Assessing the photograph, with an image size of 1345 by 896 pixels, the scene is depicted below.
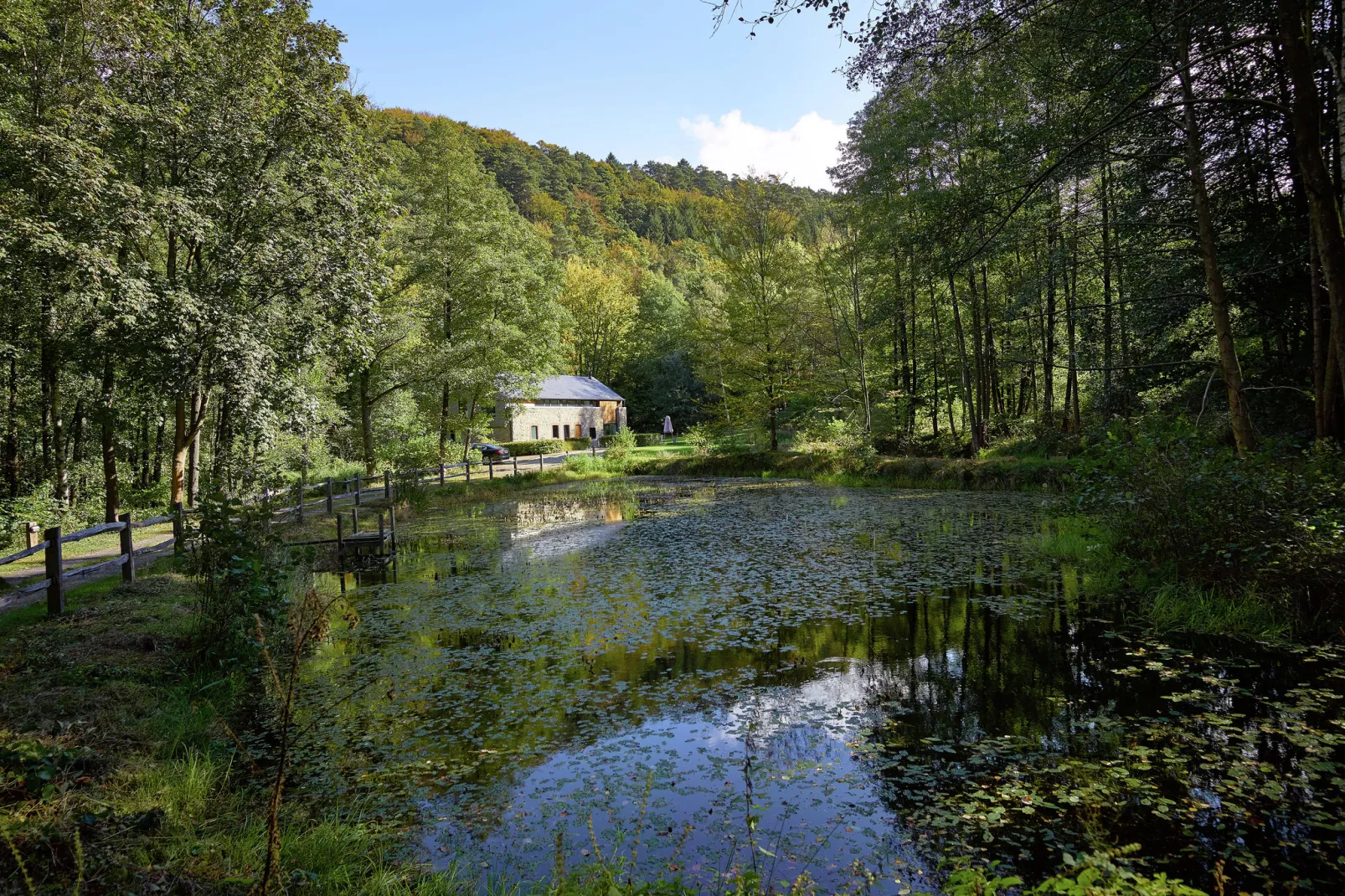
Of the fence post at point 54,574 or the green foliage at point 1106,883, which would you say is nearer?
the green foliage at point 1106,883

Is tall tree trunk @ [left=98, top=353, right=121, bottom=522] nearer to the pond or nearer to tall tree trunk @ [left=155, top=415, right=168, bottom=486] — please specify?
tall tree trunk @ [left=155, top=415, right=168, bottom=486]

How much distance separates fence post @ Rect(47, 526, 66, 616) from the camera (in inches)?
264

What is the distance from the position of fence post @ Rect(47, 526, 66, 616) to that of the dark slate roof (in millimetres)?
33817

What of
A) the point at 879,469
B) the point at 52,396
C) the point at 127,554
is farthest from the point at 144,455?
the point at 879,469

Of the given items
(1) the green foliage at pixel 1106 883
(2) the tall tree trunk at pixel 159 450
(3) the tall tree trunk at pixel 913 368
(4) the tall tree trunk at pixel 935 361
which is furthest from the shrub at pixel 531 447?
(1) the green foliage at pixel 1106 883

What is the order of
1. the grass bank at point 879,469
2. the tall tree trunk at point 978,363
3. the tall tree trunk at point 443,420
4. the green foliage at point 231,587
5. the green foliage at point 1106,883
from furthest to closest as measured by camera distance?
the tall tree trunk at point 443,420
the tall tree trunk at point 978,363
the grass bank at point 879,469
the green foliage at point 231,587
the green foliage at point 1106,883

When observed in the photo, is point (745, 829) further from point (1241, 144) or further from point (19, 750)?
point (1241, 144)

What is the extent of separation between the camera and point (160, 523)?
13.6m

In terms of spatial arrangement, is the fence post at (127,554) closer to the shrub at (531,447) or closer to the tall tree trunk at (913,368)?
the tall tree trunk at (913,368)

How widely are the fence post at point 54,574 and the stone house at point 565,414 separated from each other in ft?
104

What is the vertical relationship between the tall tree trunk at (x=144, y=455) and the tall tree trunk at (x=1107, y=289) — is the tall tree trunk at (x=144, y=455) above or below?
below

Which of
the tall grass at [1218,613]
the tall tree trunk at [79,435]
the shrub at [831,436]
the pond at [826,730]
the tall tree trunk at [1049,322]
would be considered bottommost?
the pond at [826,730]

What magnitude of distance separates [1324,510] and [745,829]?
5654 millimetres

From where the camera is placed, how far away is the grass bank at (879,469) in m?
16.5
